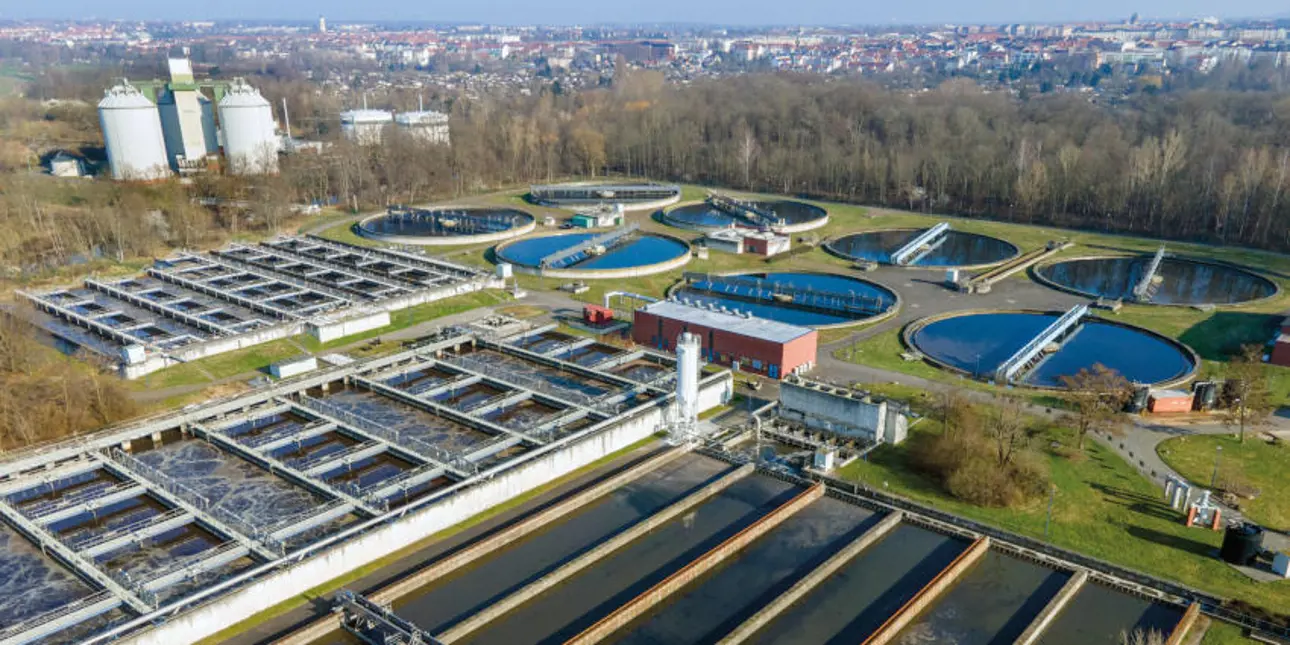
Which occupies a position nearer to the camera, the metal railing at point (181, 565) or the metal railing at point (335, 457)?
the metal railing at point (181, 565)

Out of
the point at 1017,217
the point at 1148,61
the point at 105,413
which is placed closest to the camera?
the point at 105,413

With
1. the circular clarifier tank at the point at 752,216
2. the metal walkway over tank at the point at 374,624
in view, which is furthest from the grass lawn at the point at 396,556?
the circular clarifier tank at the point at 752,216

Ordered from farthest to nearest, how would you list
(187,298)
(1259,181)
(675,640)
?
(1259,181) → (187,298) → (675,640)

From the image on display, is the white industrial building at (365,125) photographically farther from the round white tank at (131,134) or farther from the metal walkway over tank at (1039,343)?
the metal walkway over tank at (1039,343)

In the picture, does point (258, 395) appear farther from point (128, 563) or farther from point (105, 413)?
point (128, 563)

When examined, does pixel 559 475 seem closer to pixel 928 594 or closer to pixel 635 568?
pixel 635 568

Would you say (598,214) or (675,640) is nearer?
(675,640)

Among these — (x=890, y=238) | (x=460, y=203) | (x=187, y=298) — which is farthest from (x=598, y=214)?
(x=187, y=298)

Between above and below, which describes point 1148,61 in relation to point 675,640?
above
